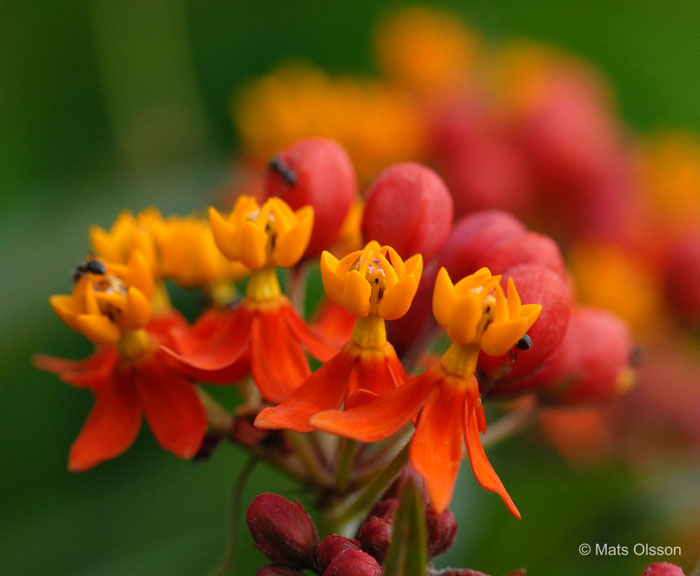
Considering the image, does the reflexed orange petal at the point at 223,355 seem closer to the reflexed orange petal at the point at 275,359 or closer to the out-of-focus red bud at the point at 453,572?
the reflexed orange petal at the point at 275,359

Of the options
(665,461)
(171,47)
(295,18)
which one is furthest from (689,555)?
(295,18)

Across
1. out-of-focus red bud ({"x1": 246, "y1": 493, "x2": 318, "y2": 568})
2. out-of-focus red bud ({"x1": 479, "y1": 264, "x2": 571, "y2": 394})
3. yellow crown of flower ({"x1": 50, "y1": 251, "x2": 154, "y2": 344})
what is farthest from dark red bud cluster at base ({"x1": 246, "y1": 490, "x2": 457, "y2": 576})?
yellow crown of flower ({"x1": 50, "y1": 251, "x2": 154, "y2": 344})

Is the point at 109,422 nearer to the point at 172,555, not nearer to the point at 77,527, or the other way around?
the point at 172,555

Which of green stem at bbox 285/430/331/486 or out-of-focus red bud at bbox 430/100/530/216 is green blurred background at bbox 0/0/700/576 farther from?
out-of-focus red bud at bbox 430/100/530/216

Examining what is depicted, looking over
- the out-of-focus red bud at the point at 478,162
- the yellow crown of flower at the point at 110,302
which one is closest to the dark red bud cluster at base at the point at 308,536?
the yellow crown of flower at the point at 110,302

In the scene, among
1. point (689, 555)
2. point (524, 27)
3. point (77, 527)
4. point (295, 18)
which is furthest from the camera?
point (524, 27)
